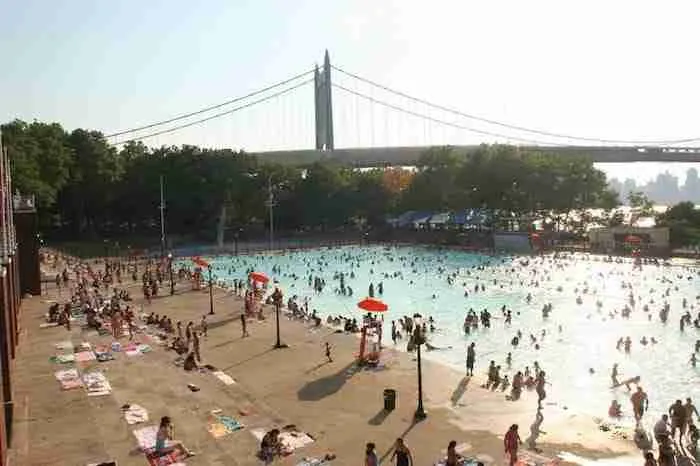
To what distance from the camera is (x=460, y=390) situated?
20.9m

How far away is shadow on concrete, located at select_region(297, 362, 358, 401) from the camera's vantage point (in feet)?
67.1

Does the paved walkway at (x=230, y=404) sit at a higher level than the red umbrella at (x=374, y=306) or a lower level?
lower

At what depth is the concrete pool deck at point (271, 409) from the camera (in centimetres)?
1566

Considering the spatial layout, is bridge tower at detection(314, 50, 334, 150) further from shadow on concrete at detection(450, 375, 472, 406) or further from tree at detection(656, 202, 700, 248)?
shadow on concrete at detection(450, 375, 472, 406)

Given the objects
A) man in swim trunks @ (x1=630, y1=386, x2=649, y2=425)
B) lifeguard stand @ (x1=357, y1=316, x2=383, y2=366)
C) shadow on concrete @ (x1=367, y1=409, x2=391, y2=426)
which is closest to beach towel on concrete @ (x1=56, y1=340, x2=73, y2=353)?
lifeguard stand @ (x1=357, y1=316, x2=383, y2=366)

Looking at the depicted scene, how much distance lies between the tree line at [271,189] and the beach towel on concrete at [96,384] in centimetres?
5175

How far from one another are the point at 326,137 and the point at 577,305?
280 ft

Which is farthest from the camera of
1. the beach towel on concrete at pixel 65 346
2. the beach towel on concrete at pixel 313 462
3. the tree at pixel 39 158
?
the tree at pixel 39 158

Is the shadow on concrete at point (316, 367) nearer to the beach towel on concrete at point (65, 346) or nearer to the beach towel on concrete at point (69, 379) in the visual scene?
the beach towel on concrete at point (69, 379)

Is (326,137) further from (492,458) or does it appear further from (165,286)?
(492,458)

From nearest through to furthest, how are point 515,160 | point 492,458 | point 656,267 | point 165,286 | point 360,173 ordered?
point 492,458, point 165,286, point 656,267, point 515,160, point 360,173

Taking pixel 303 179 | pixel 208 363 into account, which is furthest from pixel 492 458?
pixel 303 179

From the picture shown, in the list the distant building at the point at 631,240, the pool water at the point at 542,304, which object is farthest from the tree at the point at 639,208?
the pool water at the point at 542,304

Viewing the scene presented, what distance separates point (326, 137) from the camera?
121 m
